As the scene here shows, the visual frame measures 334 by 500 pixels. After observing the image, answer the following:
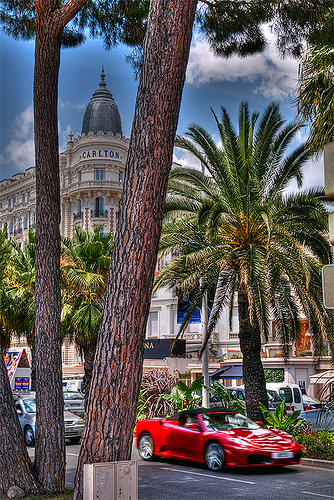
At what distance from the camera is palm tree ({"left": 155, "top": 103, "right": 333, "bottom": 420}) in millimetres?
16000

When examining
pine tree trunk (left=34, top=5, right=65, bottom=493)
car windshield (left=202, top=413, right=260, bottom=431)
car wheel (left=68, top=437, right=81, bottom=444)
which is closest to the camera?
pine tree trunk (left=34, top=5, right=65, bottom=493)

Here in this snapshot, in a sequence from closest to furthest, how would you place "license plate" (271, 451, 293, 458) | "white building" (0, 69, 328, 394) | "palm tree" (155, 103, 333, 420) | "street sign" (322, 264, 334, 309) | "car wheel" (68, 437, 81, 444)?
"street sign" (322, 264, 334, 309) → "license plate" (271, 451, 293, 458) → "palm tree" (155, 103, 333, 420) → "car wheel" (68, 437, 81, 444) → "white building" (0, 69, 328, 394)

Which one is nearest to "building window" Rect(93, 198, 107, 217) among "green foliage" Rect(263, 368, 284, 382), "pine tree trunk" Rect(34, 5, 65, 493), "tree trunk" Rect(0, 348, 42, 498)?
"green foliage" Rect(263, 368, 284, 382)

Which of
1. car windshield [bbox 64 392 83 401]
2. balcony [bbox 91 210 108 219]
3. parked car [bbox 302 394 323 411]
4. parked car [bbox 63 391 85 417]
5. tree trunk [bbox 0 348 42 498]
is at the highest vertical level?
balcony [bbox 91 210 108 219]

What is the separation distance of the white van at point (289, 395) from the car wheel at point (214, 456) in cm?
1196

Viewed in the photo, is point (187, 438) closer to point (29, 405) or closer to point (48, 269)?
point (48, 269)

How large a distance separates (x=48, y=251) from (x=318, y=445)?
931cm

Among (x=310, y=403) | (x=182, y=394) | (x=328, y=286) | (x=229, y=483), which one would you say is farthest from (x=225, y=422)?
(x=310, y=403)

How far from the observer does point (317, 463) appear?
46.9ft

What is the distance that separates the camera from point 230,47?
12.2 m

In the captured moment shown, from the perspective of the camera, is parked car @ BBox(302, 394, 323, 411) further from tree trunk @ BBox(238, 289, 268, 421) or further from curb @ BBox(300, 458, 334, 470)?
curb @ BBox(300, 458, 334, 470)

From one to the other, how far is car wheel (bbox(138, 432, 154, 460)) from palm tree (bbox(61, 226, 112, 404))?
9.25 metres

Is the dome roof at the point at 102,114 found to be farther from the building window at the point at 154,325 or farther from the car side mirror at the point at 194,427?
the car side mirror at the point at 194,427

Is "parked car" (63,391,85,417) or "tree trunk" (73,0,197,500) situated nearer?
"tree trunk" (73,0,197,500)
